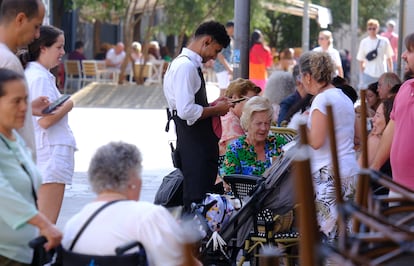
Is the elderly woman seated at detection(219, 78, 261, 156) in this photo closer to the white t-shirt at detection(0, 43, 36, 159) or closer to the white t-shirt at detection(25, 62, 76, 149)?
the white t-shirt at detection(25, 62, 76, 149)

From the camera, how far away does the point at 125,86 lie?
86.1ft

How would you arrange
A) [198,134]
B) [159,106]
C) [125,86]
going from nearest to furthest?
[198,134] → [159,106] → [125,86]

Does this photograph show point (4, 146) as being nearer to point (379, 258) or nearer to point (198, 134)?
point (379, 258)

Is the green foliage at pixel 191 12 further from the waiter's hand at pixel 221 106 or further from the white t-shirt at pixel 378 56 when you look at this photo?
the waiter's hand at pixel 221 106

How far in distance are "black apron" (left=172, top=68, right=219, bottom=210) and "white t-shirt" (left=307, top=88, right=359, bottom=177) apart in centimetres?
100

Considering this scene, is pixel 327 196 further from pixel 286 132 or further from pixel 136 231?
pixel 136 231

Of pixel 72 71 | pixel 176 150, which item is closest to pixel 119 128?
pixel 176 150

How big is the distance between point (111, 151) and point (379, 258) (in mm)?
1422

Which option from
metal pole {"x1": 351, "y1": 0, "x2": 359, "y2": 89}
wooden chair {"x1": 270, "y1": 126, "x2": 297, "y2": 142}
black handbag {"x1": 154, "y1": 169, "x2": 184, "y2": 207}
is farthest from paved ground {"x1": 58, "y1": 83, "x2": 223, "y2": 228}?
metal pole {"x1": 351, "y1": 0, "x2": 359, "y2": 89}

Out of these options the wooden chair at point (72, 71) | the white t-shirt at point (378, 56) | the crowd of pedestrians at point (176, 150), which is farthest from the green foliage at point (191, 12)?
the crowd of pedestrians at point (176, 150)

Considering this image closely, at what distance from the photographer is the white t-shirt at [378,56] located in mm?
18891

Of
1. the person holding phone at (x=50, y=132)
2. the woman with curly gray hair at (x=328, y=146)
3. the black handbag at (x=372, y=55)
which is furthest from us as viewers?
the black handbag at (x=372, y=55)

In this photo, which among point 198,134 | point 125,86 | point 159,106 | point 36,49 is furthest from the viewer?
point 125,86

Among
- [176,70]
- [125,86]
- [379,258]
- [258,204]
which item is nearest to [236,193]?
[258,204]
